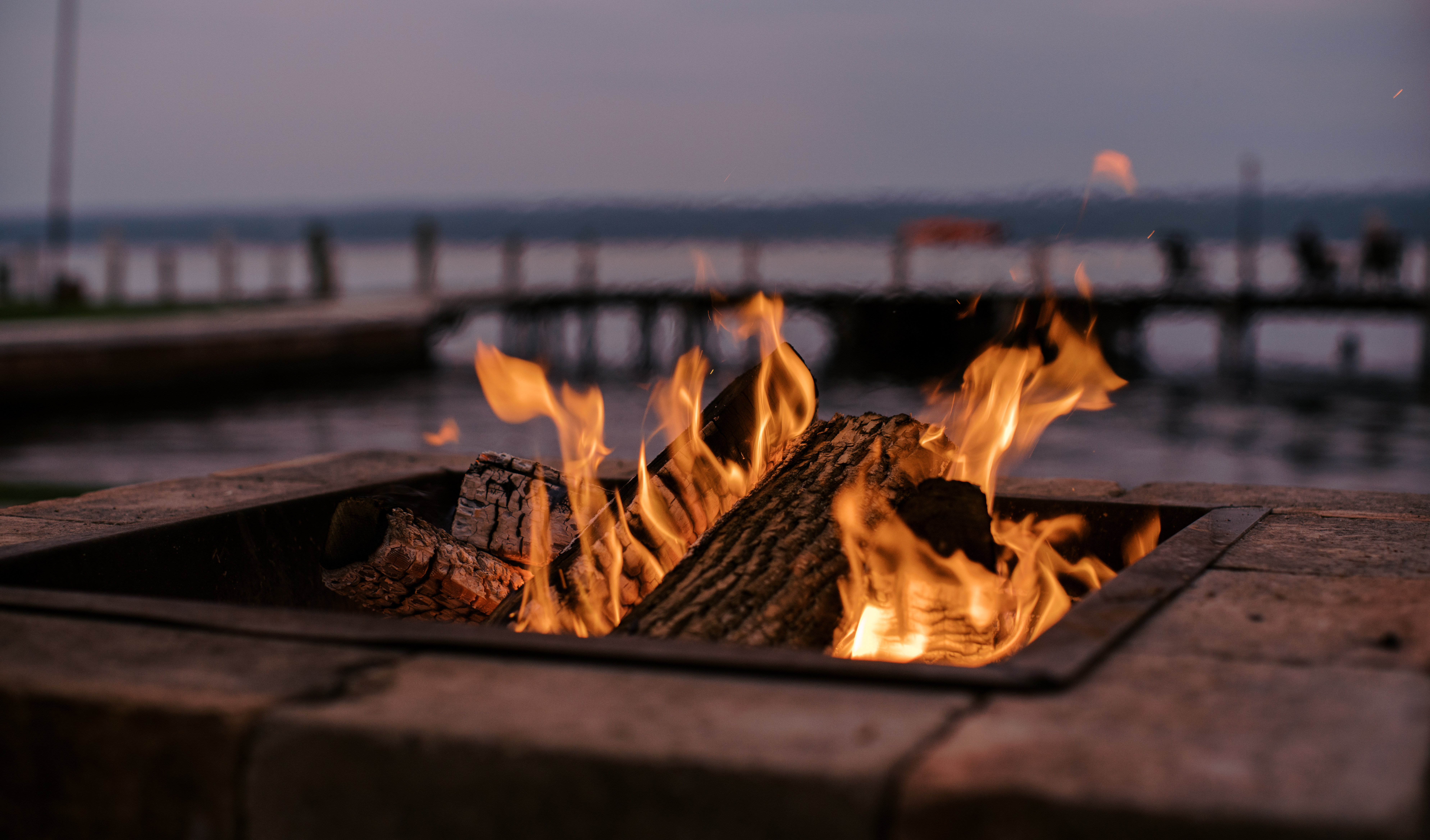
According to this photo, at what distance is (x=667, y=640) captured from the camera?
6.48 feet

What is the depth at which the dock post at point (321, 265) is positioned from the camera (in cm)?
2311

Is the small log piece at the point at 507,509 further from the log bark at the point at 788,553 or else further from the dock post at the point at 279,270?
the dock post at the point at 279,270

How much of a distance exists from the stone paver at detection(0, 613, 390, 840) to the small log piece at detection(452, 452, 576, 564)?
121 cm

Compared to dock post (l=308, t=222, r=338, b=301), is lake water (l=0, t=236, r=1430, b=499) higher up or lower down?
lower down

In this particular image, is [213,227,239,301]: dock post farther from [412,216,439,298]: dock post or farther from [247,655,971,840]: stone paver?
[247,655,971,840]: stone paver

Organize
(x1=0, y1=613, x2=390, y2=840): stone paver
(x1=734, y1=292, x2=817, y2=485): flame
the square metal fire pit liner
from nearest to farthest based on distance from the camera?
(x1=0, y1=613, x2=390, y2=840): stone paver
the square metal fire pit liner
(x1=734, y1=292, x2=817, y2=485): flame

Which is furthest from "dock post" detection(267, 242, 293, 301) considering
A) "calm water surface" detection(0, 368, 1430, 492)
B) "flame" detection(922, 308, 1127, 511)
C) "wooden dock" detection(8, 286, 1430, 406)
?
"flame" detection(922, 308, 1127, 511)

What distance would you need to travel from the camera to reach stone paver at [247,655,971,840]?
1.42 metres

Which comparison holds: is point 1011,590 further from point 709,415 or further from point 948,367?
point 948,367

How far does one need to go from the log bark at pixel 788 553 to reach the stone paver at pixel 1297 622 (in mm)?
595

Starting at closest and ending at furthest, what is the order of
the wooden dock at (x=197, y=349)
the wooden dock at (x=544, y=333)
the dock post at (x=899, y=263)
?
1. the wooden dock at (x=197, y=349)
2. the wooden dock at (x=544, y=333)
3. the dock post at (x=899, y=263)

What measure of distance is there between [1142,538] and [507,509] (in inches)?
62.4

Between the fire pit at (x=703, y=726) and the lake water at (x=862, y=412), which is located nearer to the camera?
the fire pit at (x=703, y=726)

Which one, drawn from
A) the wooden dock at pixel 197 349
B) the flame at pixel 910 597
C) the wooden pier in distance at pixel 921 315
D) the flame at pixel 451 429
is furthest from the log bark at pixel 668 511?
the wooden pier in distance at pixel 921 315
